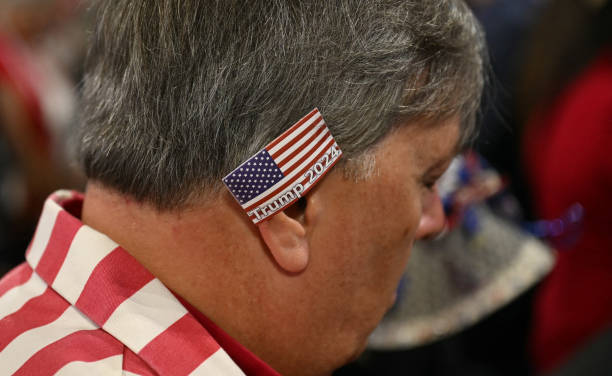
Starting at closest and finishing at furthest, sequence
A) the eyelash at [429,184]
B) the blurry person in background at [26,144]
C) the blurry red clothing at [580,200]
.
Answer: the eyelash at [429,184] < the blurry red clothing at [580,200] < the blurry person in background at [26,144]

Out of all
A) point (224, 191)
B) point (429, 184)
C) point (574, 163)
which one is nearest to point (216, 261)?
point (224, 191)

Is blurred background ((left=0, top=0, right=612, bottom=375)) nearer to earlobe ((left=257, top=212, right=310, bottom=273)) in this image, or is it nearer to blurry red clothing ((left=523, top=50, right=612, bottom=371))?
blurry red clothing ((left=523, top=50, right=612, bottom=371))

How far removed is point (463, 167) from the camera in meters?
1.82

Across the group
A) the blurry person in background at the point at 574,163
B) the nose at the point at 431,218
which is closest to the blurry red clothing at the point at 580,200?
the blurry person in background at the point at 574,163

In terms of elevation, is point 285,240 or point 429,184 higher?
point 285,240

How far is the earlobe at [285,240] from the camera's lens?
2.91ft

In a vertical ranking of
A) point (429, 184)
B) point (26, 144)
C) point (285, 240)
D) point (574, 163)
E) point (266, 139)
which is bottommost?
point (574, 163)

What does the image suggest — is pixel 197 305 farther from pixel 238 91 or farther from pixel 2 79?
pixel 2 79

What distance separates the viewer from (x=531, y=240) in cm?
190

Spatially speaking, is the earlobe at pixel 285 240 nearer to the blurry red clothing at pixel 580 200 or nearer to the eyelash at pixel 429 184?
the eyelash at pixel 429 184

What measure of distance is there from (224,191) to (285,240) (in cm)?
10

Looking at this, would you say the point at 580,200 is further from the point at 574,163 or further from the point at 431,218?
the point at 431,218

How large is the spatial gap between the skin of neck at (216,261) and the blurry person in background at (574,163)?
41.0 inches

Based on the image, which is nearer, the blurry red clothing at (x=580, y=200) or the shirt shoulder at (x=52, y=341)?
the shirt shoulder at (x=52, y=341)
